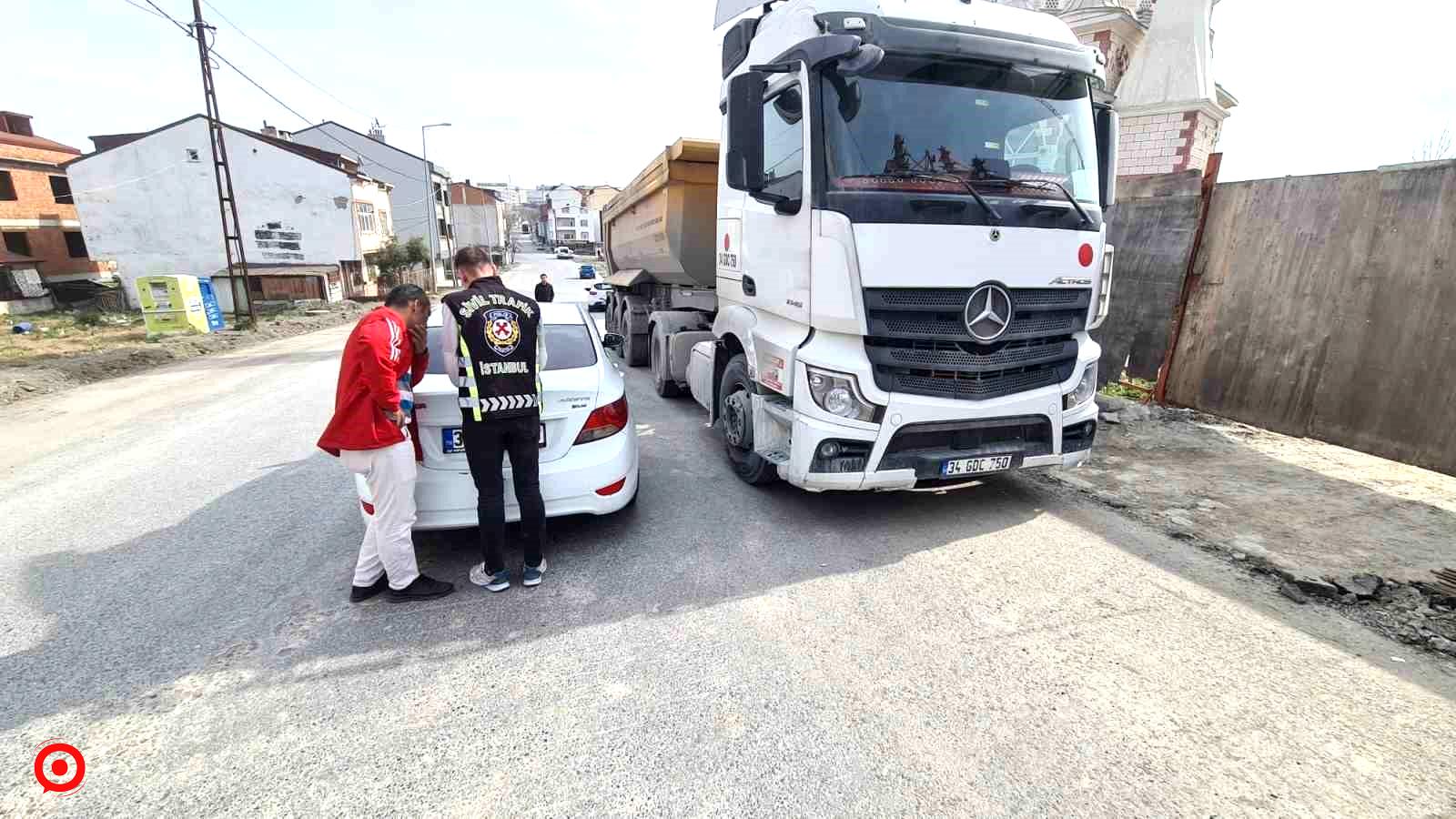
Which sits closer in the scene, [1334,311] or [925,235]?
[925,235]

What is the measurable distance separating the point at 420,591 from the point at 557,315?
2.23 metres

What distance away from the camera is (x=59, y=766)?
2.26 meters

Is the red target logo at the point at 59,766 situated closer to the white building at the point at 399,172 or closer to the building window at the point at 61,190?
the building window at the point at 61,190

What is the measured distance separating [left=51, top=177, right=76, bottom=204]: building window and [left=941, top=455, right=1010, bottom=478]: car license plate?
39328mm

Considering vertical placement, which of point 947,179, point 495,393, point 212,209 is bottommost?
point 495,393

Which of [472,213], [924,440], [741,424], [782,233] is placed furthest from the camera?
[472,213]

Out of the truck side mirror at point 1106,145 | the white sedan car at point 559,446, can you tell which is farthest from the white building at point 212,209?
the truck side mirror at point 1106,145

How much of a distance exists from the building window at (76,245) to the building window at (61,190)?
139cm

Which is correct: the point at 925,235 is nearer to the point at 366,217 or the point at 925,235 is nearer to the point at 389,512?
the point at 389,512

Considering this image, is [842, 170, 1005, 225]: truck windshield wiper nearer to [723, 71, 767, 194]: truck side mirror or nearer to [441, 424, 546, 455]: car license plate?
[723, 71, 767, 194]: truck side mirror

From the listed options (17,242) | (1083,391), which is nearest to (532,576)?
(1083,391)

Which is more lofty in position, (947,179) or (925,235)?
(947,179)

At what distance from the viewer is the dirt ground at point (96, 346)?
9906 millimetres

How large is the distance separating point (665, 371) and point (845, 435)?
4.32 metres
